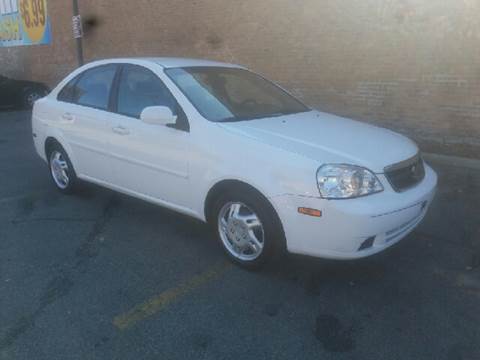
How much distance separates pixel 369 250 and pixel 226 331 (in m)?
1.12

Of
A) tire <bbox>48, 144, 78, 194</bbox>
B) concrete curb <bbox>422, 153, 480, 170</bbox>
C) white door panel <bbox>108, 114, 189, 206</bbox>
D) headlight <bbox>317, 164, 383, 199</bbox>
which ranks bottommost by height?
concrete curb <bbox>422, 153, 480, 170</bbox>

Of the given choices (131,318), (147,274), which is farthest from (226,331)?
(147,274)

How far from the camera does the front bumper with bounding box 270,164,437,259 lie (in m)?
3.05

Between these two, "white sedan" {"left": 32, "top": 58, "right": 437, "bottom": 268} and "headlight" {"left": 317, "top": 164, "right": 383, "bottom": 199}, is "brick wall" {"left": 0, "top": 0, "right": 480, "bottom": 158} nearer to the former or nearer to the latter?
"white sedan" {"left": 32, "top": 58, "right": 437, "bottom": 268}

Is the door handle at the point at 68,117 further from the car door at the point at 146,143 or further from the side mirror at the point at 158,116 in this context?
the side mirror at the point at 158,116

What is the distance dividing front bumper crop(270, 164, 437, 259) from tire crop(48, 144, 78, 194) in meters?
2.87

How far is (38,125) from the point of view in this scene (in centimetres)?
555

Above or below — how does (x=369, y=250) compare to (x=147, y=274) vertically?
above

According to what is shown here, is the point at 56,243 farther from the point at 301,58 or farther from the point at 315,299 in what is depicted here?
the point at 301,58

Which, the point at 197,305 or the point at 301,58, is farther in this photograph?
the point at 301,58

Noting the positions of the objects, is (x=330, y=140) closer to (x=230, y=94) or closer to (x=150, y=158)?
(x=230, y=94)

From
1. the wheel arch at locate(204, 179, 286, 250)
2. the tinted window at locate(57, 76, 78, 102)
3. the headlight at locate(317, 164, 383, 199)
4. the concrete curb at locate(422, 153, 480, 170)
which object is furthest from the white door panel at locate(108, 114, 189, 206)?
the concrete curb at locate(422, 153, 480, 170)

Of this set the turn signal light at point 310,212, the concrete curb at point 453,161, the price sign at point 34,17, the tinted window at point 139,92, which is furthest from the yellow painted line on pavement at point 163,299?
the price sign at point 34,17

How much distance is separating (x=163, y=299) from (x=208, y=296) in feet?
1.02
